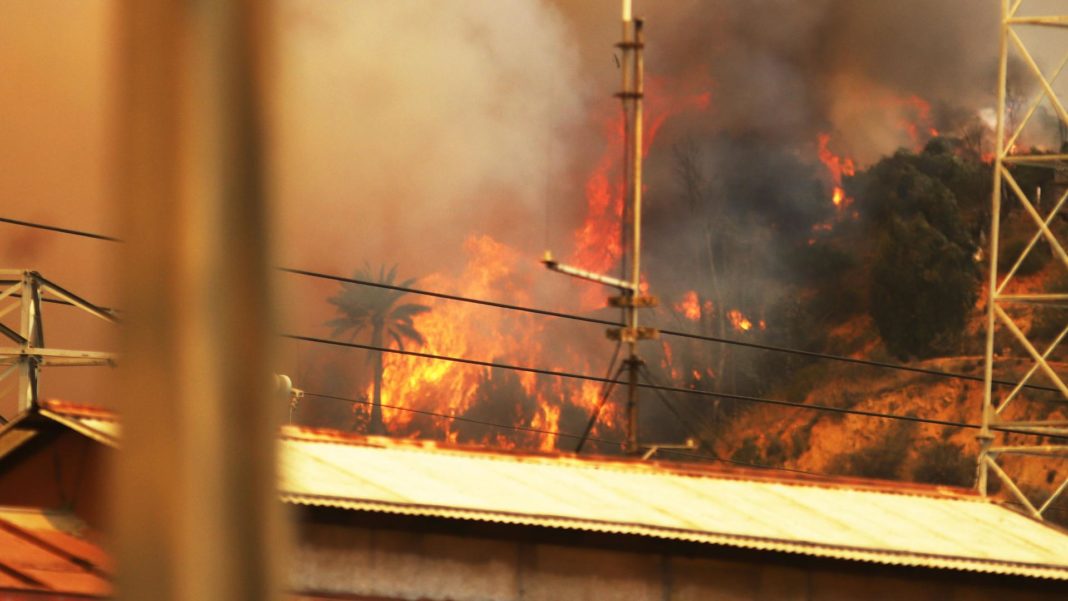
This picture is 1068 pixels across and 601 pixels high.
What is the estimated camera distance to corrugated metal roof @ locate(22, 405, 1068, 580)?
1238 cm

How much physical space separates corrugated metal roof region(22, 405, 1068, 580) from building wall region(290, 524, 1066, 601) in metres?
0.39

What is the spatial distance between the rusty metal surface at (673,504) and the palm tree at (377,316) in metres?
42.0

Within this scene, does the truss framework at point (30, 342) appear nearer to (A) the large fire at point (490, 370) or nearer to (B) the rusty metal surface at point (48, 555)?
(B) the rusty metal surface at point (48, 555)

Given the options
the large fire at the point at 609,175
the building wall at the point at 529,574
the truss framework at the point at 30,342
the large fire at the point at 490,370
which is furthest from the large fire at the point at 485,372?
the building wall at the point at 529,574

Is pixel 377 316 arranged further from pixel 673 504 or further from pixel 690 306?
pixel 673 504

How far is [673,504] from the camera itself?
13.8 metres

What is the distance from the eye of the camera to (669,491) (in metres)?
14.3

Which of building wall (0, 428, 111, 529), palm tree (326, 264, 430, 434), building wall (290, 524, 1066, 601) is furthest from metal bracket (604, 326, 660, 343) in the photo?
palm tree (326, 264, 430, 434)

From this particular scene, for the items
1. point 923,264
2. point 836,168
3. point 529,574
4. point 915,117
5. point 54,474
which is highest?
point 915,117

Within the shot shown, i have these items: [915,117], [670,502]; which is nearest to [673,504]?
[670,502]

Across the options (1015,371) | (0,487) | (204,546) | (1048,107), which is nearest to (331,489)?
(0,487)

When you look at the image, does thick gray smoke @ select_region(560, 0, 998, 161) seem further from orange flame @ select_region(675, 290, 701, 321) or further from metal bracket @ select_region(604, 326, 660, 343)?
→ metal bracket @ select_region(604, 326, 660, 343)

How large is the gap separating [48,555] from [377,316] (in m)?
47.6

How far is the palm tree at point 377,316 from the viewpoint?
58250 mm
